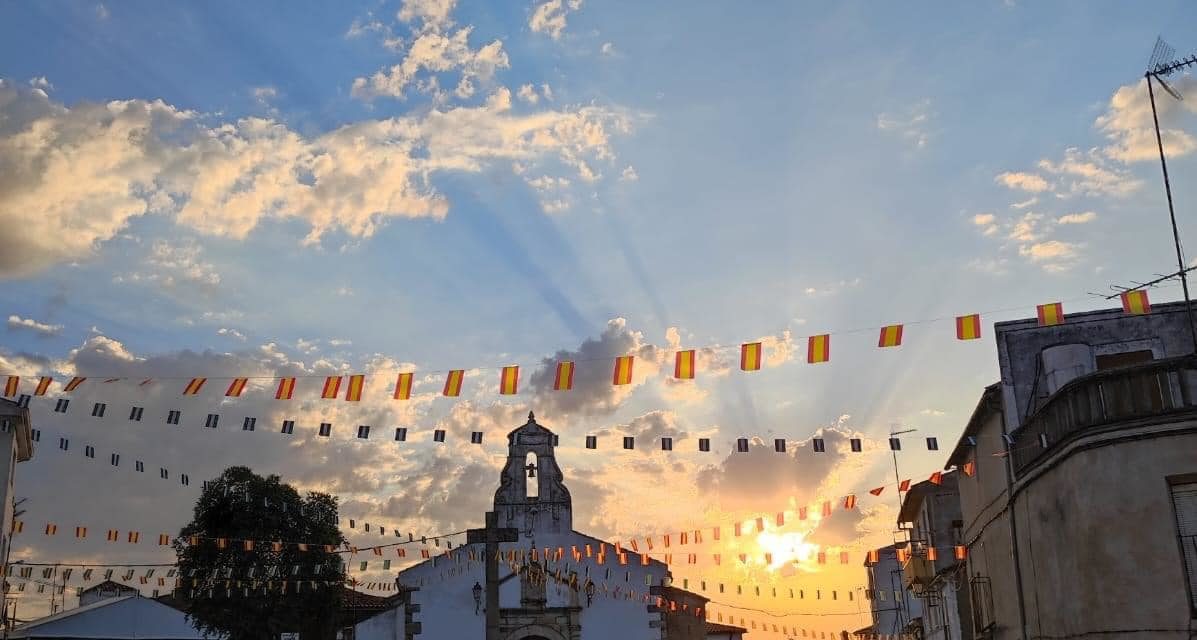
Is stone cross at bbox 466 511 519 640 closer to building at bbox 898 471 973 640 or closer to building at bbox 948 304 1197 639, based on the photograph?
building at bbox 948 304 1197 639

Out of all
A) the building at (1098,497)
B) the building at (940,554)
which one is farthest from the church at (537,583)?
the building at (1098,497)

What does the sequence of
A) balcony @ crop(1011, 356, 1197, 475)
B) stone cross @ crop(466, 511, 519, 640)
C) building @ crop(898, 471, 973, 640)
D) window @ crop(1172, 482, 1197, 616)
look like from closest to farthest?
window @ crop(1172, 482, 1197, 616) < balcony @ crop(1011, 356, 1197, 475) < stone cross @ crop(466, 511, 519, 640) < building @ crop(898, 471, 973, 640)

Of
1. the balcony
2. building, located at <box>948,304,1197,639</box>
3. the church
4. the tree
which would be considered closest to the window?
building, located at <box>948,304,1197,639</box>

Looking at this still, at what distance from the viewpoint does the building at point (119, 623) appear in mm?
48369

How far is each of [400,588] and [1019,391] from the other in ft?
90.3

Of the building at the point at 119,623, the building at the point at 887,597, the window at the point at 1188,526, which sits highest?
the building at the point at 887,597

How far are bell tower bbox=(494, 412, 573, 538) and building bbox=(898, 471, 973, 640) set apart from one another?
13839mm

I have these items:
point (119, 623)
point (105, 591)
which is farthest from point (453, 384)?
point (105, 591)

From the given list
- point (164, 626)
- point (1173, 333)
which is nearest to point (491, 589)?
point (1173, 333)

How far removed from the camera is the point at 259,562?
43.4 m

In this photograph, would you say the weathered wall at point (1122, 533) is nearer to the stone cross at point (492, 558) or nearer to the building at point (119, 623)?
the stone cross at point (492, 558)

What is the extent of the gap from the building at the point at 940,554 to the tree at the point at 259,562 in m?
22.5

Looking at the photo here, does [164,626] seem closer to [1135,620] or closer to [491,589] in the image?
[491,589]

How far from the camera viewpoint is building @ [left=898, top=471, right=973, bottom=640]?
31172 millimetres
